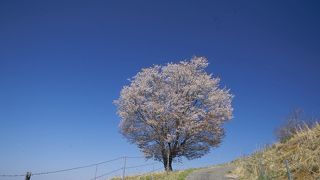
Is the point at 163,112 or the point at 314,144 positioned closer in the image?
the point at 314,144

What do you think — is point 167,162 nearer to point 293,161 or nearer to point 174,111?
point 174,111

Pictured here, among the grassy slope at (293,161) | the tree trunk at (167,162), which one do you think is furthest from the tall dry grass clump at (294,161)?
the tree trunk at (167,162)

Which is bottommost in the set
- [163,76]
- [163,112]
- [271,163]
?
[271,163]

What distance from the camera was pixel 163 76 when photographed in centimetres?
3806

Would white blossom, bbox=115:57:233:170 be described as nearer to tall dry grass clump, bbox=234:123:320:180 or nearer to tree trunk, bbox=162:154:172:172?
tree trunk, bbox=162:154:172:172

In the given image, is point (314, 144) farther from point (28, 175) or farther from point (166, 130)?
point (166, 130)

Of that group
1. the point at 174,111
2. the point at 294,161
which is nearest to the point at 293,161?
the point at 294,161

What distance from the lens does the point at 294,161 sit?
13820 millimetres

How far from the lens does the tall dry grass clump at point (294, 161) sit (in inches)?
488

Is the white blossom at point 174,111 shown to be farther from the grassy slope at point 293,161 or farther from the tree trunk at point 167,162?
the grassy slope at point 293,161

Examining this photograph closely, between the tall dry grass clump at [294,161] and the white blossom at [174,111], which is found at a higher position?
the white blossom at [174,111]

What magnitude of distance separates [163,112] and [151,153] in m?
4.75

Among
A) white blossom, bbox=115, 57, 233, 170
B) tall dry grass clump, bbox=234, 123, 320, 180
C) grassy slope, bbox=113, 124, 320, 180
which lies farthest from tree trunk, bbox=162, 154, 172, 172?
tall dry grass clump, bbox=234, 123, 320, 180

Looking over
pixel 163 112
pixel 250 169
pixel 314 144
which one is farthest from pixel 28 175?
pixel 163 112
